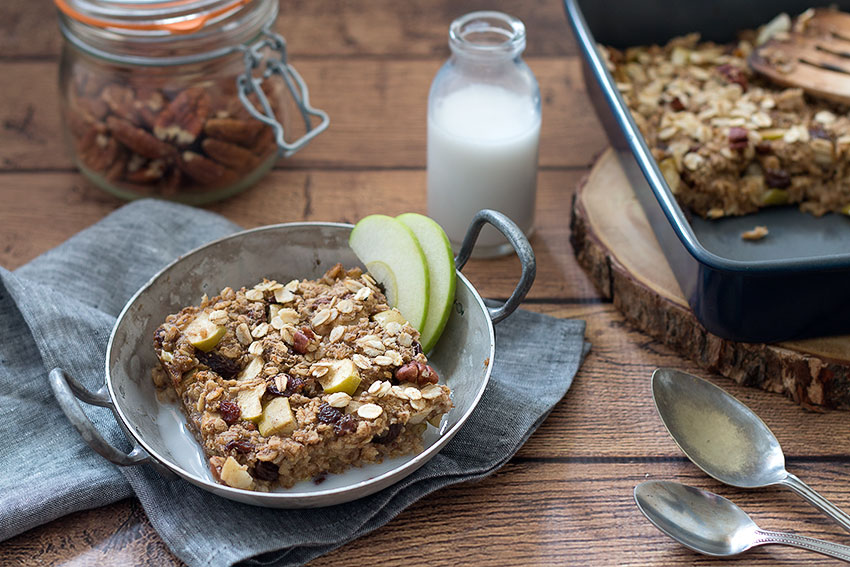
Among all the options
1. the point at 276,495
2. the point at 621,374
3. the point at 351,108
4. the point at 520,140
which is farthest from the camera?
the point at 351,108

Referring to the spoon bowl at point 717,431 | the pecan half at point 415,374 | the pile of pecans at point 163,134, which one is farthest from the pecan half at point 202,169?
the spoon bowl at point 717,431

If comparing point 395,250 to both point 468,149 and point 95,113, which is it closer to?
point 468,149

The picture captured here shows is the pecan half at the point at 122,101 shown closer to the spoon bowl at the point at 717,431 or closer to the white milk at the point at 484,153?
the white milk at the point at 484,153

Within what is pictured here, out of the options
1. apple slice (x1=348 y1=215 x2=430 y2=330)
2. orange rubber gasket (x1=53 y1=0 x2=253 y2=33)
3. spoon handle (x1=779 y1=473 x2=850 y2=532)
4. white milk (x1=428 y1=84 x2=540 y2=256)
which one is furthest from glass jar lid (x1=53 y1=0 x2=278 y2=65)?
spoon handle (x1=779 y1=473 x2=850 y2=532)

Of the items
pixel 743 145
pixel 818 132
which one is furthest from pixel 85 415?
pixel 818 132

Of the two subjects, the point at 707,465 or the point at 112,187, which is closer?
the point at 707,465

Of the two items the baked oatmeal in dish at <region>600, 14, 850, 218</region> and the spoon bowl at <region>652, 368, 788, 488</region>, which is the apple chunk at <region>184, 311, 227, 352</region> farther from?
the baked oatmeal in dish at <region>600, 14, 850, 218</region>

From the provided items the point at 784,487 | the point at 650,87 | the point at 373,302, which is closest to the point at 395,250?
the point at 373,302

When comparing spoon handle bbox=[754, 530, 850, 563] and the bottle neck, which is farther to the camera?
the bottle neck
